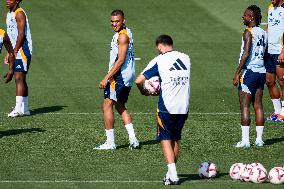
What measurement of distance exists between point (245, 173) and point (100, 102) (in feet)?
29.0

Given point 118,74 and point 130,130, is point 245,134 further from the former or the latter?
point 118,74

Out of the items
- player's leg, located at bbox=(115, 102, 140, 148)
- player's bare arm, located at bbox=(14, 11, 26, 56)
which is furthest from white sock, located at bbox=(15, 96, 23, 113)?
player's leg, located at bbox=(115, 102, 140, 148)

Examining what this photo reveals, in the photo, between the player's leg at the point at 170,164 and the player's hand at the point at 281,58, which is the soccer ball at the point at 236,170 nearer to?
the player's leg at the point at 170,164

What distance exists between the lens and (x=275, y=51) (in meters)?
24.3

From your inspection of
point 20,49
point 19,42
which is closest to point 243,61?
point 19,42

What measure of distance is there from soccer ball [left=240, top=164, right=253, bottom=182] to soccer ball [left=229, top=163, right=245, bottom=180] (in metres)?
0.06

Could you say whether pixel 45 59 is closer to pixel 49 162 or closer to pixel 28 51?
pixel 28 51

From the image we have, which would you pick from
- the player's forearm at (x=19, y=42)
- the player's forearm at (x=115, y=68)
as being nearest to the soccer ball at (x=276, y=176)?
the player's forearm at (x=115, y=68)

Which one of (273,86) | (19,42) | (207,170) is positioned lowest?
(207,170)

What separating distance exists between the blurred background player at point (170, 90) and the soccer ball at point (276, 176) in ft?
5.21

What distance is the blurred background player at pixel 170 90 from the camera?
17.4 metres

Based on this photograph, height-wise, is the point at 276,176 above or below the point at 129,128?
below

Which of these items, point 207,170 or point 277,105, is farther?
point 277,105

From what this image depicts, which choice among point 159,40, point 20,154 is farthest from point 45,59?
point 159,40
